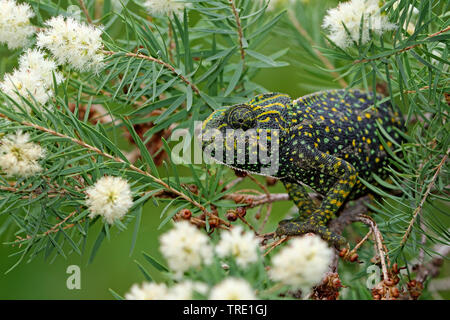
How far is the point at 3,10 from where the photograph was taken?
1215 millimetres

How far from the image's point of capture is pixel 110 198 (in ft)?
3.25

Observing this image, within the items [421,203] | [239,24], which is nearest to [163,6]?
[239,24]

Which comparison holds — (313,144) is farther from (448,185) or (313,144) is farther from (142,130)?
(142,130)

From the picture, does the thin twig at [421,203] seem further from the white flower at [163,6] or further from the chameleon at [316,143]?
the white flower at [163,6]

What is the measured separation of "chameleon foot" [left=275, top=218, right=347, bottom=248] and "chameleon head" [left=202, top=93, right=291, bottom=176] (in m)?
0.22

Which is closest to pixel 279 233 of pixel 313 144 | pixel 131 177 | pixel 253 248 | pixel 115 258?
pixel 313 144

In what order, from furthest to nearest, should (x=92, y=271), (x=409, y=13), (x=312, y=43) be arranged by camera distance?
(x=92, y=271), (x=312, y=43), (x=409, y=13)

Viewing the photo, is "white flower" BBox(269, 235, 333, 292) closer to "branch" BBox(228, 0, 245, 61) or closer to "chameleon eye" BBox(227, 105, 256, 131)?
"chameleon eye" BBox(227, 105, 256, 131)

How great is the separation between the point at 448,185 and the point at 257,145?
21.9 inches

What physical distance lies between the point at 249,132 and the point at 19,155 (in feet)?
2.14

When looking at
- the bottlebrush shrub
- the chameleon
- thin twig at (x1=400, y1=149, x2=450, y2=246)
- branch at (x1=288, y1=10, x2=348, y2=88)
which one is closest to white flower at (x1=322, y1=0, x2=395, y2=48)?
the bottlebrush shrub

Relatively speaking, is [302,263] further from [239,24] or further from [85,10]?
[85,10]

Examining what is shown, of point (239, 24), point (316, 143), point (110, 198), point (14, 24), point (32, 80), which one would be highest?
point (239, 24)

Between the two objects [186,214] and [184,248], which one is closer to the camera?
[184,248]
